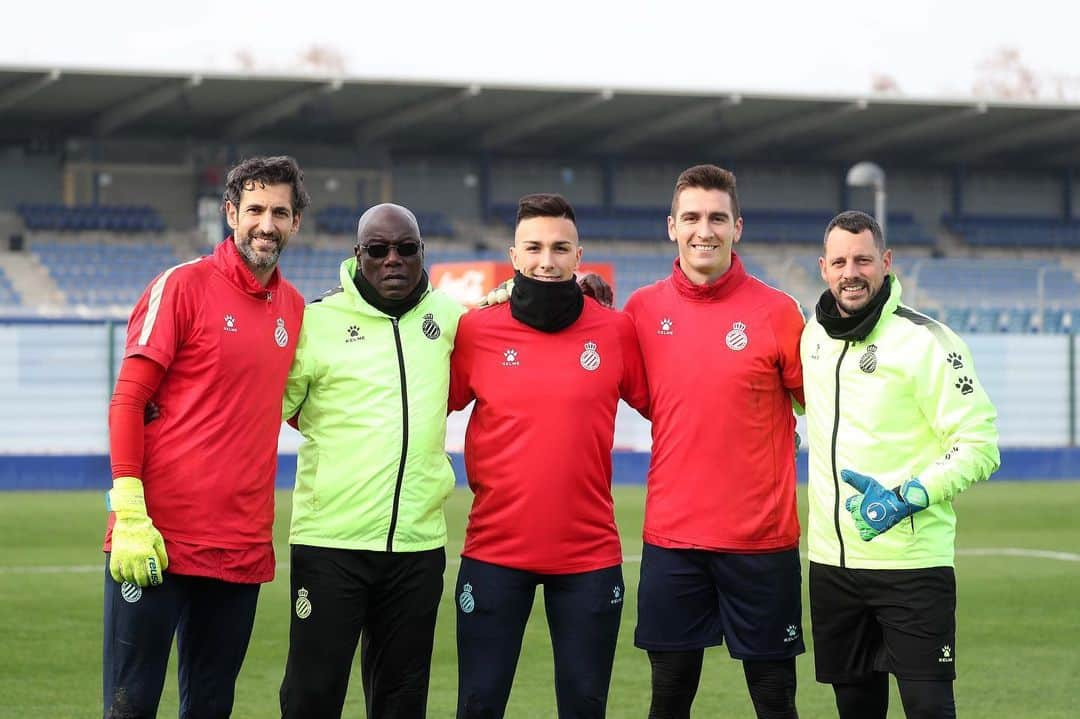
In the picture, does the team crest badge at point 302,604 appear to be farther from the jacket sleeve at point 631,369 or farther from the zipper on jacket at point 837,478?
the zipper on jacket at point 837,478

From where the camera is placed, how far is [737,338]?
213 inches

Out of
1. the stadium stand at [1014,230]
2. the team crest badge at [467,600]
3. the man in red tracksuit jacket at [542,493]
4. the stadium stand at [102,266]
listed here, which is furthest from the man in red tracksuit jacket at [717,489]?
the stadium stand at [1014,230]

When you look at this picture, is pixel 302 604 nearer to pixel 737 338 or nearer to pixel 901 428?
pixel 737 338

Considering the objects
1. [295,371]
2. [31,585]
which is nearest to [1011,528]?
[31,585]

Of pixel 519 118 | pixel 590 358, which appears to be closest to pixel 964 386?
pixel 590 358

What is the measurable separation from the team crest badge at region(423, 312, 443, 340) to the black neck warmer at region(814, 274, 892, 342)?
4.33 feet

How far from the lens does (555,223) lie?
5.13 meters

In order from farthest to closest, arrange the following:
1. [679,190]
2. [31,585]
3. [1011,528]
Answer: [1011,528] → [31,585] → [679,190]

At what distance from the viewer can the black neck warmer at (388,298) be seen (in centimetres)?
511

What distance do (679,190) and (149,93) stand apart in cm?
2861

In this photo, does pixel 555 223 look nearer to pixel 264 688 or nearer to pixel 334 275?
pixel 264 688

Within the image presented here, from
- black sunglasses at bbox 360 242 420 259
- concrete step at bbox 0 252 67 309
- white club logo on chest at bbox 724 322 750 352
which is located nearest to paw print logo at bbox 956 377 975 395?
white club logo on chest at bbox 724 322 750 352

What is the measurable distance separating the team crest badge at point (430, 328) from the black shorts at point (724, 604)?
1.09 metres

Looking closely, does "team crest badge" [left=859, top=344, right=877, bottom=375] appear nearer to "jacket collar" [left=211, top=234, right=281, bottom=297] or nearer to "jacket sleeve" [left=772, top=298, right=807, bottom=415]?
"jacket sleeve" [left=772, top=298, right=807, bottom=415]
